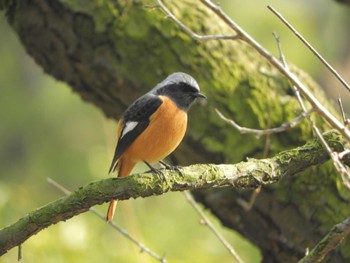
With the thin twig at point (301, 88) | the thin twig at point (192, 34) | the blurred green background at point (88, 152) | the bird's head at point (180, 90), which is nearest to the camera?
the thin twig at point (301, 88)

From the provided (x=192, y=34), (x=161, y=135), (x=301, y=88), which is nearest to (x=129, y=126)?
(x=161, y=135)

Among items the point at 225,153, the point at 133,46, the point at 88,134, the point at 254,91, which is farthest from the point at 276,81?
the point at 88,134

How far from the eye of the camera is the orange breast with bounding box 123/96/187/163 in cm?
372

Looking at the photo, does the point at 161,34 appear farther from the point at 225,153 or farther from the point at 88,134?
the point at 88,134

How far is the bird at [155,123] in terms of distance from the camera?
3744mm

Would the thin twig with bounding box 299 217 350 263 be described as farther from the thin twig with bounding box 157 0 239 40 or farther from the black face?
the black face

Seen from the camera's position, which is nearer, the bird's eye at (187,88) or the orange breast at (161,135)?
the orange breast at (161,135)

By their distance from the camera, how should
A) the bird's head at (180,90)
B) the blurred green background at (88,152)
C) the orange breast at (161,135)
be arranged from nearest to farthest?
the orange breast at (161,135) < the bird's head at (180,90) < the blurred green background at (88,152)

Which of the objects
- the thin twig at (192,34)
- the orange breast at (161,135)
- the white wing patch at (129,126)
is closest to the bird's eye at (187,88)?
the orange breast at (161,135)

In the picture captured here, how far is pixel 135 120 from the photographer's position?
3.81 m

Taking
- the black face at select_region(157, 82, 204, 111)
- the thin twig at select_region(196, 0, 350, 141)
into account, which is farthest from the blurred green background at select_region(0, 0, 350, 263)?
the thin twig at select_region(196, 0, 350, 141)

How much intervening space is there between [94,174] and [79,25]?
109 inches

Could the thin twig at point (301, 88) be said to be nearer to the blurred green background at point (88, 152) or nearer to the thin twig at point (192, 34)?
the thin twig at point (192, 34)

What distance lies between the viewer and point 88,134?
12016 millimetres
